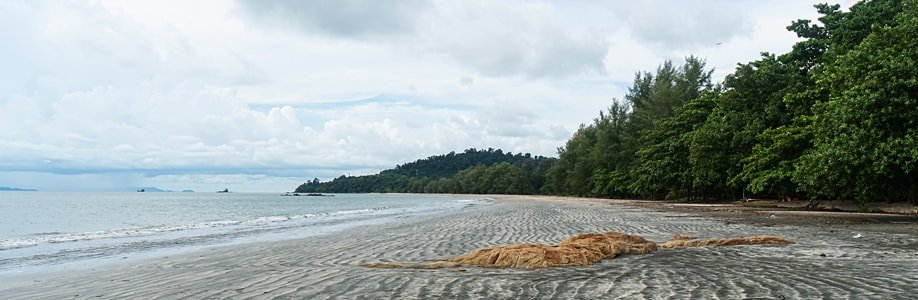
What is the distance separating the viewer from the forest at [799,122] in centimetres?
2112

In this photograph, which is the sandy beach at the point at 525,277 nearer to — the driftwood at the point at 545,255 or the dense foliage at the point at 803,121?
the driftwood at the point at 545,255

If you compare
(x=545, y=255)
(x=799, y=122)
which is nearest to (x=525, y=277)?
(x=545, y=255)

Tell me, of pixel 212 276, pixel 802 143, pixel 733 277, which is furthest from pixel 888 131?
pixel 212 276

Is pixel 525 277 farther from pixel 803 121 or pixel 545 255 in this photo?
pixel 803 121

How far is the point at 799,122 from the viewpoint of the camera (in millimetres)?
33375

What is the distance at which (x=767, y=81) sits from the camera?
39.2m

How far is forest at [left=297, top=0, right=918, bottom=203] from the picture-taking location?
69.3 feet

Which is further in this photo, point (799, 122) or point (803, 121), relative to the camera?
point (799, 122)

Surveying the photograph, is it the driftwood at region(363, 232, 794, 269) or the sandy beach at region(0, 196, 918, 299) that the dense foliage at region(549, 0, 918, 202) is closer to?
the sandy beach at region(0, 196, 918, 299)

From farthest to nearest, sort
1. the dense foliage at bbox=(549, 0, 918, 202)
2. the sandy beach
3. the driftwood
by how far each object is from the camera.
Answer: the dense foliage at bbox=(549, 0, 918, 202)
the driftwood
the sandy beach

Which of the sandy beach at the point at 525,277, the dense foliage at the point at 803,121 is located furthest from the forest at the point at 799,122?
the sandy beach at the point at 525,277

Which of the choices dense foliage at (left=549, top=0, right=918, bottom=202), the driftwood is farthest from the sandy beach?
Result: dense foliage at (left=549, top=0, right=918, bottom=202)

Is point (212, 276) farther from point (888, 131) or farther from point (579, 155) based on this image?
point (579, 155)

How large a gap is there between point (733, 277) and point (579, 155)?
89.0 m
